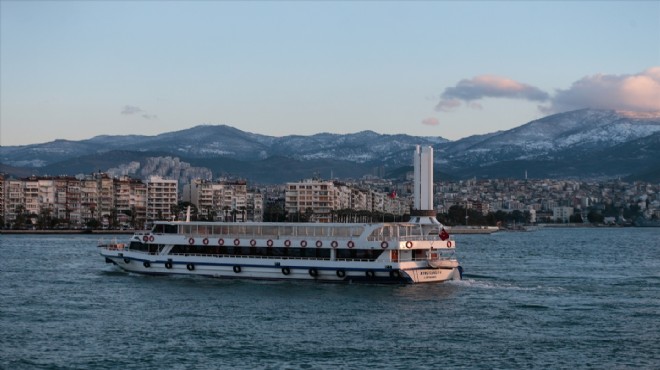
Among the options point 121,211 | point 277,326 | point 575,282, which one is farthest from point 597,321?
point 121,211

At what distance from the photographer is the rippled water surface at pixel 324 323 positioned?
105ft

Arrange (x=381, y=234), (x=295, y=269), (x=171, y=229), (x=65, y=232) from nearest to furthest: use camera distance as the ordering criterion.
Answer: (x=381, y=234) < (x=295, y=269) < (x=171, y=229) < (x=65, y=232)

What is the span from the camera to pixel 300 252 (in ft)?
172

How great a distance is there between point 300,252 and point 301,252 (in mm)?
57

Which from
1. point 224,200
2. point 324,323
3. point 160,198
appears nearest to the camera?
point 324,323

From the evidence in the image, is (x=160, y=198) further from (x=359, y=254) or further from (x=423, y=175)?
(x=359, y=254)

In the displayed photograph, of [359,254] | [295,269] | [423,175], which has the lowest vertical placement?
[295,269]

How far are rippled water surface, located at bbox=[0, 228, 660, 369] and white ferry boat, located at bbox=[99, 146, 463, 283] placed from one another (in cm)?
98

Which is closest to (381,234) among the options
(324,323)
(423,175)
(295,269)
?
(295,269)

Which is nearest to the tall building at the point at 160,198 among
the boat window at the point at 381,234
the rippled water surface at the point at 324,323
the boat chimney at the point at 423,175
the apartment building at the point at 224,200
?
the apartment building at the point at 224,200

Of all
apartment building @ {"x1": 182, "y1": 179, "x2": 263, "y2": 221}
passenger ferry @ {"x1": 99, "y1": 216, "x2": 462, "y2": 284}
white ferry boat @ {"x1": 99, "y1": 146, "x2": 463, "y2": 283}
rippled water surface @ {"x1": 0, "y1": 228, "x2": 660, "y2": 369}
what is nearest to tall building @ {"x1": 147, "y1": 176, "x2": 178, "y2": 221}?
apartment building @ {"x1": 182, "y1": 179, "x2": 263, "y2": 221}

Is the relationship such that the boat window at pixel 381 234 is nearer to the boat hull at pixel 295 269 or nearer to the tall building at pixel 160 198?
the boat hull at pixel 295 269

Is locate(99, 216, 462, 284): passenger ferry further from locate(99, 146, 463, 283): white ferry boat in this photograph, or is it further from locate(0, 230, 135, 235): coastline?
locate(0, 230, 135, 235): coastline

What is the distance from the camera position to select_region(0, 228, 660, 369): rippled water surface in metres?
32.1
